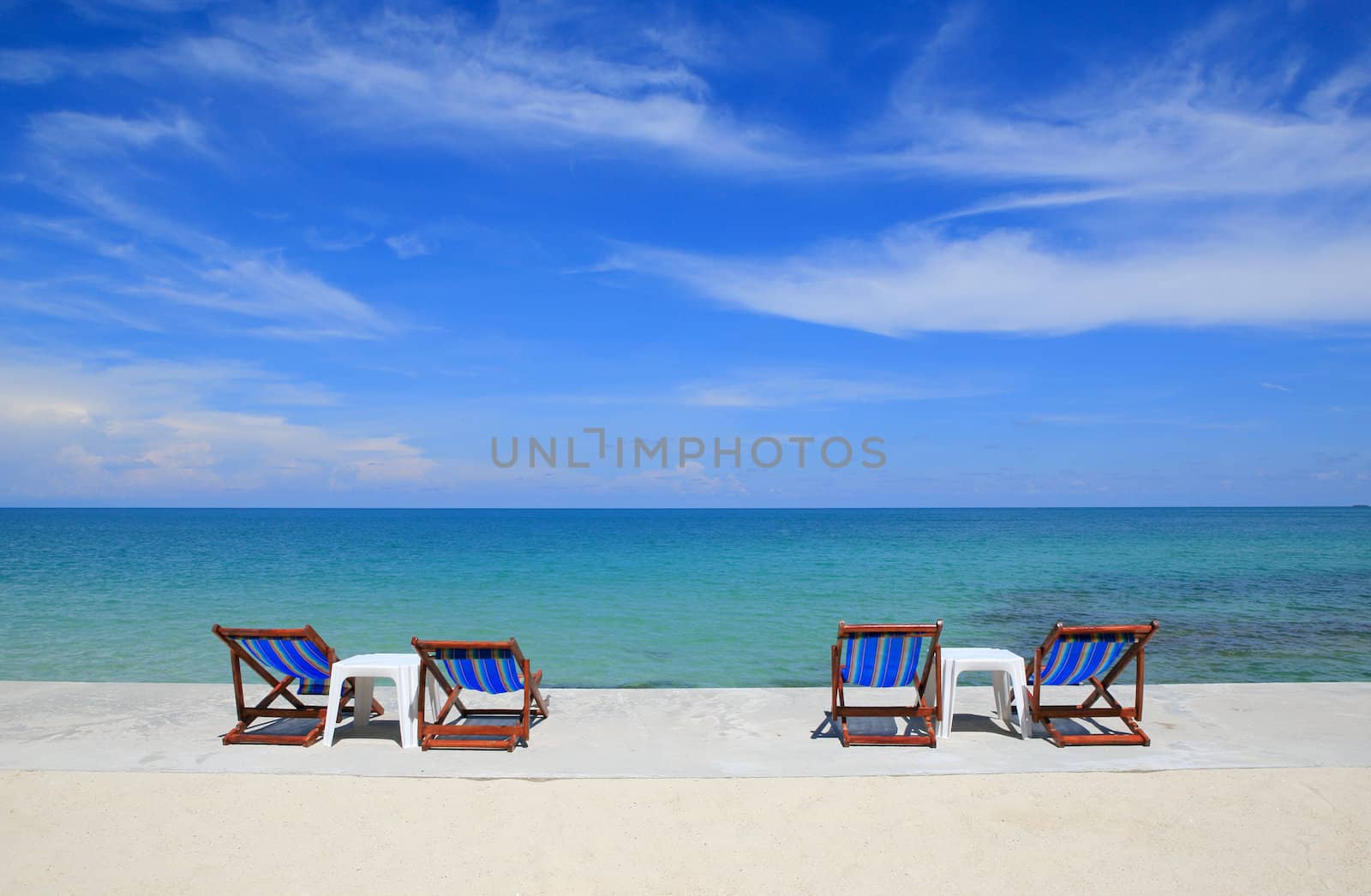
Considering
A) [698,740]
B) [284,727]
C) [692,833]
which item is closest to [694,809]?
[692,833]

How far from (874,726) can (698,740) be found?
1.37 meters

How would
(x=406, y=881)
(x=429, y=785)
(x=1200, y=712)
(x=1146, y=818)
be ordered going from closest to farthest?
(x=406, y=881)
(x=1146, y=818)
(x=429, y=785)
(x=1200, y=712)

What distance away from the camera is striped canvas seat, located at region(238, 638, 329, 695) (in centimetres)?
566

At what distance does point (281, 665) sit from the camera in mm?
5848

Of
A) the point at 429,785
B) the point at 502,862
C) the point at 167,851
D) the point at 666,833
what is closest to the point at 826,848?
the point at 666,833

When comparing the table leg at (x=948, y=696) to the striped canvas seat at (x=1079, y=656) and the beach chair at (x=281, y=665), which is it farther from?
the beach chair at (x=281, y=665)

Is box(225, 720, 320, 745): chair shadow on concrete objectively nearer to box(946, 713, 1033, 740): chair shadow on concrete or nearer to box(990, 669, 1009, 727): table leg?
box(946, 713, 1033, 740): chair shadow on concrete

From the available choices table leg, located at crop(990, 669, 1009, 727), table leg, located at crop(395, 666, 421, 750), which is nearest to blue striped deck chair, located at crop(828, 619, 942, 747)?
table leg, located at crop(990, 669, 1009, 727)

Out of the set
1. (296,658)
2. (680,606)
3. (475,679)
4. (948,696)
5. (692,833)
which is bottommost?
(680,606)

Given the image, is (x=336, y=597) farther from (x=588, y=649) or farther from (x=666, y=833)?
(x=666, y=833)

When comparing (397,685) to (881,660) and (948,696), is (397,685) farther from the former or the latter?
(948,696)

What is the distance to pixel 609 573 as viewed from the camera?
2452cm

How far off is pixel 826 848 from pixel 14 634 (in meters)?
13.9

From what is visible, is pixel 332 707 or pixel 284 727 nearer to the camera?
pixel 332 707
